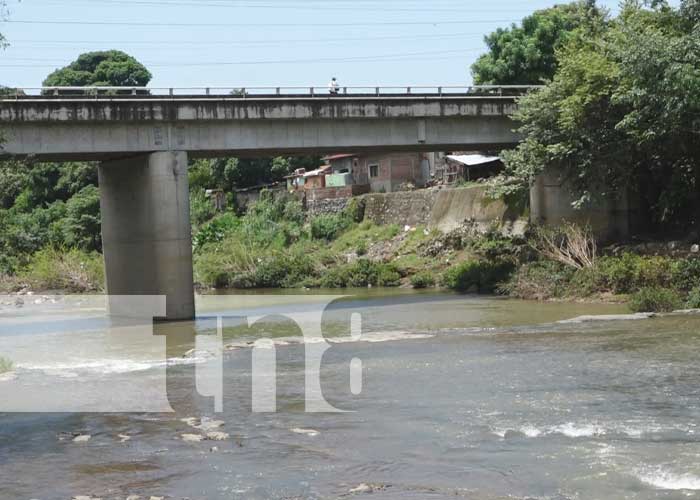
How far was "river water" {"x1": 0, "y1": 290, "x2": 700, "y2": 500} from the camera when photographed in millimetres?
10969

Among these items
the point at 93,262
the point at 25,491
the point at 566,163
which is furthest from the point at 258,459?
the point at 93,262

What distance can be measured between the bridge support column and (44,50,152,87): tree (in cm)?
5959

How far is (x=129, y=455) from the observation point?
12.6 m

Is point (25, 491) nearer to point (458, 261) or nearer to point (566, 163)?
point (566, 163)

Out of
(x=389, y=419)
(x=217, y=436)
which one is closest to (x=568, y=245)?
(x=389, y=419)

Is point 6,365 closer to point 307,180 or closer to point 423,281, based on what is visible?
point 423,281

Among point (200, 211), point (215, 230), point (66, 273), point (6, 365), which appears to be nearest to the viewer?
point (6, 365)

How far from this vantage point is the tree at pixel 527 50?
56.5 metres

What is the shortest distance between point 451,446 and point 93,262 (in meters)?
42.6

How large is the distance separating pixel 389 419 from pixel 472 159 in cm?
4544

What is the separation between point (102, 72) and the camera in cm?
9438

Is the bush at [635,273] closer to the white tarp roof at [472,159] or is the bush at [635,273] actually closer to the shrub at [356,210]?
the white tarp roof at [472,159]

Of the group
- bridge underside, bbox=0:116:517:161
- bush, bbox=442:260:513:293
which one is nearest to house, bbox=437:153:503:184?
bush, bbox=442:260:513:293

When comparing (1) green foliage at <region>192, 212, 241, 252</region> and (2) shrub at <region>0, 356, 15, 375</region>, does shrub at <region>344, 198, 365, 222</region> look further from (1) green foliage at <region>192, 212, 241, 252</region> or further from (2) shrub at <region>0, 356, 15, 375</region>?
(2) shrub at <region>0, 356, 15, 375</region>
